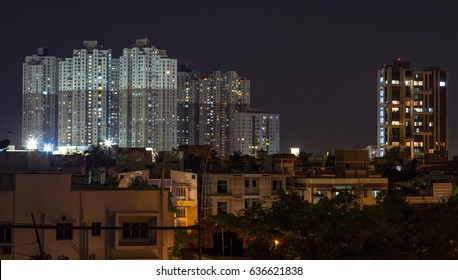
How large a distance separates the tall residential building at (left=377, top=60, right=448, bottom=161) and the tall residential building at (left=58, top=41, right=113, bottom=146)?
1342 cm

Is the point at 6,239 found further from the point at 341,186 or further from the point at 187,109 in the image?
the point at 187,109

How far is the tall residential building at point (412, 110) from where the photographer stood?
28.1m

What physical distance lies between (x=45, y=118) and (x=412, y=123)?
676 inches

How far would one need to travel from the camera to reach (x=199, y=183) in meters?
12.8

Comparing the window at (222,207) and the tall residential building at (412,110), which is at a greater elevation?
the tall residential building at (412,110)

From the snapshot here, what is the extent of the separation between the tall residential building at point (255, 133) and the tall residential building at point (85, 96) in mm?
7060

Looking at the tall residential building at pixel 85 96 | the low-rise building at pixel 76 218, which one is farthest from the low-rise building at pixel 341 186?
the tall residential building at pixel 85 96

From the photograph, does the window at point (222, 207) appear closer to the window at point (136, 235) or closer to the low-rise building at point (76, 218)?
the low-rise building at point (76, 218)

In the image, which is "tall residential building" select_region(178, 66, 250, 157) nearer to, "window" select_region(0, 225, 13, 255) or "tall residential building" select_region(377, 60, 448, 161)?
"tall residential building" select_region(377, 60, 448, 161)

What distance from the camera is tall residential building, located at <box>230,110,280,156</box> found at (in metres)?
40.1

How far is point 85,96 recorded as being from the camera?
3591 cm
